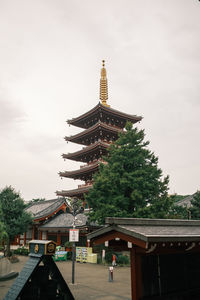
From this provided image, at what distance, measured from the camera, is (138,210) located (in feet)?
67.4

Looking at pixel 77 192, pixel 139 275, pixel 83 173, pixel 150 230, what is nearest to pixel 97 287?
pixel 139 275

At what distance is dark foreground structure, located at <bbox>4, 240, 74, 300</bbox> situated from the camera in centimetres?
850

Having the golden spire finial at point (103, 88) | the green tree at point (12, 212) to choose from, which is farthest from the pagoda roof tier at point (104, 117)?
the green tree at point (12, 212)

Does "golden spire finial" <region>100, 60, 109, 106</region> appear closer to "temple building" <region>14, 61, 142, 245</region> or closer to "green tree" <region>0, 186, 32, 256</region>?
"temple building" <region>14, 61, 142, 245</region>

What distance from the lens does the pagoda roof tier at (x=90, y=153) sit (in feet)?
113

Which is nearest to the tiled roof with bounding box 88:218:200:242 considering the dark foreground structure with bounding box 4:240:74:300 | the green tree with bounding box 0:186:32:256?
the dark foreground structure with bounding box 4:240:74:300

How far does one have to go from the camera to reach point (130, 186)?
70.2 feet

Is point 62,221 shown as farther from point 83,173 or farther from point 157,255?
point 157,255

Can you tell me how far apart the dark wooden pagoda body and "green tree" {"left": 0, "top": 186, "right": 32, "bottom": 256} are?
370 inches

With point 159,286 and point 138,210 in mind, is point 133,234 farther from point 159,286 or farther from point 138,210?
point 138,210

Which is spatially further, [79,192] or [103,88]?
[103,88]

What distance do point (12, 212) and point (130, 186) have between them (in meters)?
13.0

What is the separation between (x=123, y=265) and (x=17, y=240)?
23.6 metres

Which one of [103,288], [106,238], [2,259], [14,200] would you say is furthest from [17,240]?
[106,238]
